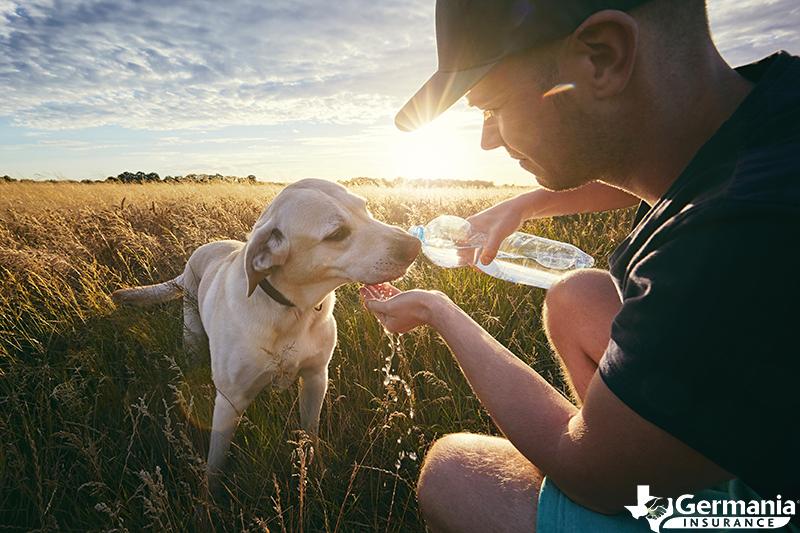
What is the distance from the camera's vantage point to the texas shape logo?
116cm

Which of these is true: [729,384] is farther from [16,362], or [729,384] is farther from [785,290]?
[16,362]

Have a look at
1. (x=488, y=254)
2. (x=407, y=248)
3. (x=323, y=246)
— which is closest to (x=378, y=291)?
(x=407, y=248)

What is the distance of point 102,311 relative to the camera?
3826 millimetres

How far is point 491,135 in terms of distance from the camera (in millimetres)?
2014

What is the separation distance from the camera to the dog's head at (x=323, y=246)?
8.56 feet

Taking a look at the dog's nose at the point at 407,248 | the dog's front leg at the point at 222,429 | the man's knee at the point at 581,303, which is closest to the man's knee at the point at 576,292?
the man's knee at the point at 581,303

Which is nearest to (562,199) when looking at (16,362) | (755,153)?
(755,153)

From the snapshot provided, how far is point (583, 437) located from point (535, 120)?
121 cm

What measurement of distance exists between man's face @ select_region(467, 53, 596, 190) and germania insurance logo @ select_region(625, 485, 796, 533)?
122cm

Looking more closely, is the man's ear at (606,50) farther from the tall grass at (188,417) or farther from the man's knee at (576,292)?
the tall grass at (188,417)

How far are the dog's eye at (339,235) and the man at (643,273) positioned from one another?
87 centimetres

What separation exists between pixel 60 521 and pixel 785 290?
3.34m

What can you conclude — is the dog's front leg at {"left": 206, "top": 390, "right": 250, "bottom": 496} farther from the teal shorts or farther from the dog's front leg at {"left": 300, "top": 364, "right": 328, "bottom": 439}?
the teal shorts

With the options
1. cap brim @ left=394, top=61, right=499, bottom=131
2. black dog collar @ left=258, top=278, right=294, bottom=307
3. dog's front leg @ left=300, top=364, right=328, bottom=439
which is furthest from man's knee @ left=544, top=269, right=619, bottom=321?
black dog collar @ left=258, top=278, right=294, bottom=307
